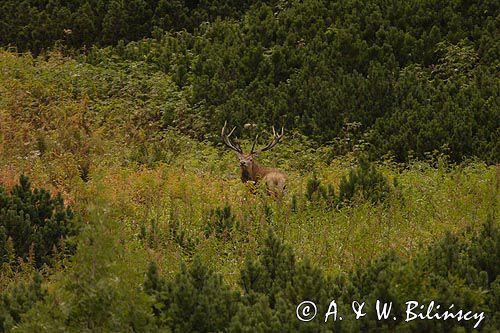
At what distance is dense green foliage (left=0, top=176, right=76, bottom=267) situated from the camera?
829 centimetres

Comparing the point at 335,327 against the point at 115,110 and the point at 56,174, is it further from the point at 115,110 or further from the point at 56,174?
the point at 115,110

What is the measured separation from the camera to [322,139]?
15125mm

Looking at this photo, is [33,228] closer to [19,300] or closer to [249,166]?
[19,300]

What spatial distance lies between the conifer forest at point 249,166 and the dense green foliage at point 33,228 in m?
0.02

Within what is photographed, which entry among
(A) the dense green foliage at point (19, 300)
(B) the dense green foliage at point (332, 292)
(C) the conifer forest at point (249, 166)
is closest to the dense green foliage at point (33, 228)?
(C) the conifer forest at point (249, 166)

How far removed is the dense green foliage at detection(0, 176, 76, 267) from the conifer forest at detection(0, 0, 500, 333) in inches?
0.9

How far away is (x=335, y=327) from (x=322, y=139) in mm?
9521

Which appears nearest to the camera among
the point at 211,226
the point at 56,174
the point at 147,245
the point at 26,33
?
the point at 147,245

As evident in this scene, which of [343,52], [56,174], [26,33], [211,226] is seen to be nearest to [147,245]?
[211,226]

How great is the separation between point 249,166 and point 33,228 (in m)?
4.61

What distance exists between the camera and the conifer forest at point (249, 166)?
600cm

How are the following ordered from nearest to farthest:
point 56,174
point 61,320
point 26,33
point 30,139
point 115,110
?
1. point 61,320
2. point 56,174
3. point 30,139
4. point 115,110
5. point 26,33

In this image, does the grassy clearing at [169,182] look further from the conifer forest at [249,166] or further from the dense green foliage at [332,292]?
the dense green foliage at [332,292]

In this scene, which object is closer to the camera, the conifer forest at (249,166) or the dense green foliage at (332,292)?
the dense green foliage at (332,292)
